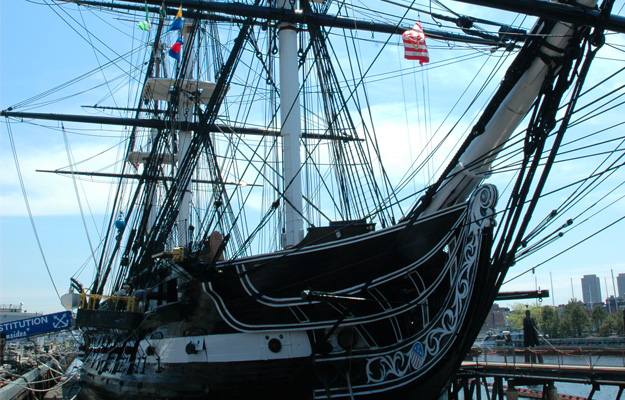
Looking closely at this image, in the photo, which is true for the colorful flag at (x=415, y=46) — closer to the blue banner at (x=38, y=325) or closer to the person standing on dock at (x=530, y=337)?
→ the person standing on dock at (x=530, y=337)

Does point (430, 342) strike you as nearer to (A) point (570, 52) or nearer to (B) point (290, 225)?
(A) point (570, 52)

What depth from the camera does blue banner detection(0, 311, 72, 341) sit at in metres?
25.4

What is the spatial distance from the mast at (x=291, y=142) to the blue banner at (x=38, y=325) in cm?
1587

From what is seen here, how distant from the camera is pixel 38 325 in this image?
26.0 m

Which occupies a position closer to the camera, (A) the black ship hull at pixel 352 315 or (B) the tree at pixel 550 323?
(A) the black ship hull at pixel 352 315

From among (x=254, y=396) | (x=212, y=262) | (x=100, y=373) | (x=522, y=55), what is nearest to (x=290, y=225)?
(x=212, y=262)

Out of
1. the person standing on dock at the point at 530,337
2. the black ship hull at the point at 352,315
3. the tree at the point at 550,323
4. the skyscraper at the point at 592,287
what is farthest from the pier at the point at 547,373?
the skyscraper at the point at 592,287

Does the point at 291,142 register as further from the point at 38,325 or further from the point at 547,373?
the point at 38,325

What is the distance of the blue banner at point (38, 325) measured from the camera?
25.4m

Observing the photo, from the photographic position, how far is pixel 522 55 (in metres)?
7.91

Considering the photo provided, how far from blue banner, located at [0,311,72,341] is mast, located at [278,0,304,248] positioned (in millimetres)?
15871

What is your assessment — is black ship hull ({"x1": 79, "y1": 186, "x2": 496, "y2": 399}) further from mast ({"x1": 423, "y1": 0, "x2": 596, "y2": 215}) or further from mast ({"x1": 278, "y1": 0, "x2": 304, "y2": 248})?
mast ({"x1": 278, "y1": 0, "x2": 304, "y2": 248})

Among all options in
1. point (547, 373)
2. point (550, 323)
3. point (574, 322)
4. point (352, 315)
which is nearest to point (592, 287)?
point (550, 323)

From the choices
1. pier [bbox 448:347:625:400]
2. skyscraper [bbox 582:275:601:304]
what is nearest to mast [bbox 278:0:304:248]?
pier [bbox 448:347:625:400]
